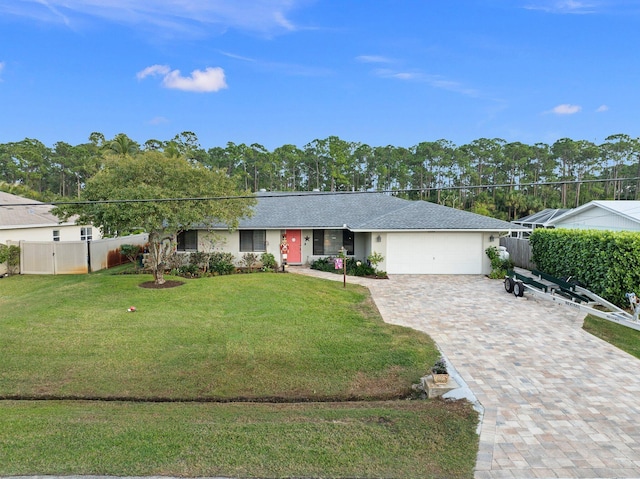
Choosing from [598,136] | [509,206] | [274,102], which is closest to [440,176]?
[509,206]

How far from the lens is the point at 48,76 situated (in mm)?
18656

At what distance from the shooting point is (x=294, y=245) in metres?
19.7

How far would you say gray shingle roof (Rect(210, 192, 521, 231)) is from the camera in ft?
57.3

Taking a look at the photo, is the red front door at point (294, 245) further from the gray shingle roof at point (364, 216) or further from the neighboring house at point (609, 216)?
the neighboring house at point (609, 216)

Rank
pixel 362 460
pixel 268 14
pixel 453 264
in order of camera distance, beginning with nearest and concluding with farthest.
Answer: pixel 362 460
pixel 268 14
pixel 453 264

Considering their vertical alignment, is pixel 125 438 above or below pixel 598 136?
below

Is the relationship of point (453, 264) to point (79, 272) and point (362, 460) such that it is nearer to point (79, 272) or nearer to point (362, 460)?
point (362, 460)

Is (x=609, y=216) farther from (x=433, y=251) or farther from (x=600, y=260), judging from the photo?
(x=600, y=260)

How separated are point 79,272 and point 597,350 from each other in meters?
20.2

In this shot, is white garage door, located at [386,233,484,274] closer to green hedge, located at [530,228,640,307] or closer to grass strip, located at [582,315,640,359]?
green hedge, located at [530,228,640,307]

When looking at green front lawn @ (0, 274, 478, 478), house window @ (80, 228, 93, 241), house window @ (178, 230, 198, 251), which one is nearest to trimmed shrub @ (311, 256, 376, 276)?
green front lawn @ (0, 274, 478, 478)

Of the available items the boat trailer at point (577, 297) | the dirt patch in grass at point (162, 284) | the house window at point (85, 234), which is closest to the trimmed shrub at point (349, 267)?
the boat trailer at point (577, 297)

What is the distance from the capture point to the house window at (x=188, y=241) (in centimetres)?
1941

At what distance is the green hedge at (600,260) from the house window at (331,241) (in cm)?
915
